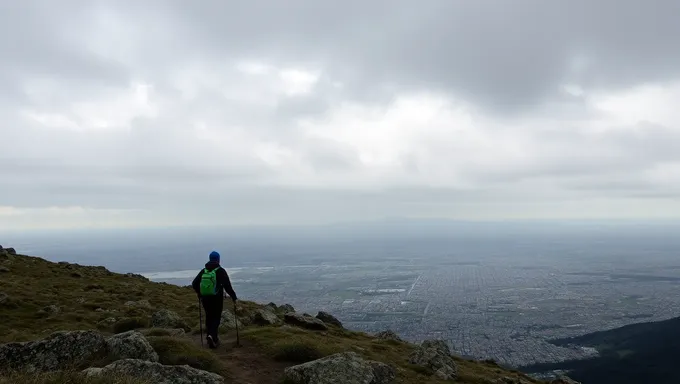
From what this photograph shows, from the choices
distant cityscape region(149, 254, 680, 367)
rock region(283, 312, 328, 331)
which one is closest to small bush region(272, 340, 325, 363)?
rock region(283, 312, 328, 331)

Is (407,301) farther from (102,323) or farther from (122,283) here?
(102,323)

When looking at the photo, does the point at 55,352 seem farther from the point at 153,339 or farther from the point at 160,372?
the point at 160,372

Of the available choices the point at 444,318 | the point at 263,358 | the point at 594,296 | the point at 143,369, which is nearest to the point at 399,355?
the point at 263,358

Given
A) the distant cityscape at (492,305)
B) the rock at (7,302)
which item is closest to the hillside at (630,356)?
the distant cityscape at (492,305)

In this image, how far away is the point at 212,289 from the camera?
587 inches

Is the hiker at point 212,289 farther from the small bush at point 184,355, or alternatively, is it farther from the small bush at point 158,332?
the small bush at point 158,332

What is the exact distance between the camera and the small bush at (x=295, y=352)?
1434cm

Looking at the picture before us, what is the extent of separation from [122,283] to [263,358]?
24.5 metres

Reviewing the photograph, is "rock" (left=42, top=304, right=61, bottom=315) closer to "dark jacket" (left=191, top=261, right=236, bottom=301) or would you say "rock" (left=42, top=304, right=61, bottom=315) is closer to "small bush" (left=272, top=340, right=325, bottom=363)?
"dark jacket" (left=191, top=261, right=236, bottom=301)

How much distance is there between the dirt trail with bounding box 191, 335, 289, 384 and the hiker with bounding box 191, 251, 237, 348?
711 millimetres

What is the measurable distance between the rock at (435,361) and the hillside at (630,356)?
4403cm

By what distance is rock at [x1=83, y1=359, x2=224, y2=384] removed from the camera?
1042cm

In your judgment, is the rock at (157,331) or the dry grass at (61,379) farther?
the rock at (157,331)

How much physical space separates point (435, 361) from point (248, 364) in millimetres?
8533
